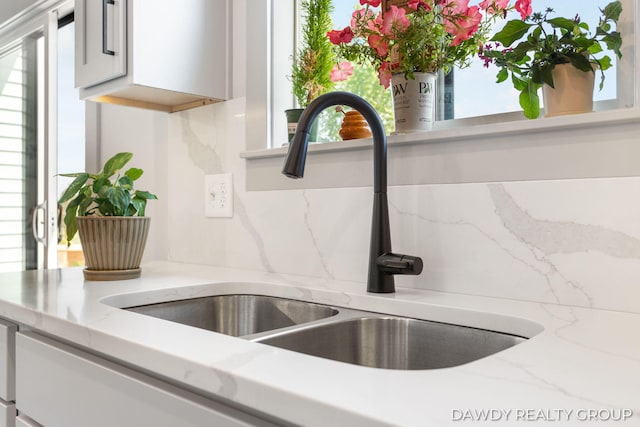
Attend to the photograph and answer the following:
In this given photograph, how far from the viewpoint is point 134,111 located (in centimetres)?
207

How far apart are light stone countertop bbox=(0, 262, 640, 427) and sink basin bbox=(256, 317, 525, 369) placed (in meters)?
0.02

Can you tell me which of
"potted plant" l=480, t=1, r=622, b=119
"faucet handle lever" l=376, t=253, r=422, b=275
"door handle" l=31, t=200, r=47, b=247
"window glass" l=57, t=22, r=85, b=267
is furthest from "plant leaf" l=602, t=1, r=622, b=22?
"door handle" l=31, t=200, r=47, b=247

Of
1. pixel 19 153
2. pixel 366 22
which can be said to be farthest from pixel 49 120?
pixel 366 22

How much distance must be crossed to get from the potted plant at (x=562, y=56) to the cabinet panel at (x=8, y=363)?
1102mm

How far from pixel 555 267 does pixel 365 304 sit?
36cm

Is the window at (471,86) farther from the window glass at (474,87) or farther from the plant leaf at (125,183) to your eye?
the plant leaf at (125,183)

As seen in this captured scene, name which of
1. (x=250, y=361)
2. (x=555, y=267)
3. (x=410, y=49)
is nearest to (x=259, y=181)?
(x=410, y=49)

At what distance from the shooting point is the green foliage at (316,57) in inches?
56.8

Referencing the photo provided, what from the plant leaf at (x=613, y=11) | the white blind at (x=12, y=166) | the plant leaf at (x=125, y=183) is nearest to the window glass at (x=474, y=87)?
the plant leaf at (x=613, y=11)

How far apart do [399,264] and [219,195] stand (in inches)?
31.4

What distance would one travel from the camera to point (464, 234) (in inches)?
42.5

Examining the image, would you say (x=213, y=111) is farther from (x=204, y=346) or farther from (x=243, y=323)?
(x=204, y=346)

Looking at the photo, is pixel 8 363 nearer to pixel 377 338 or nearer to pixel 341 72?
pixel 377 338

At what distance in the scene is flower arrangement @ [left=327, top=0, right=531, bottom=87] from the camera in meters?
1.12
